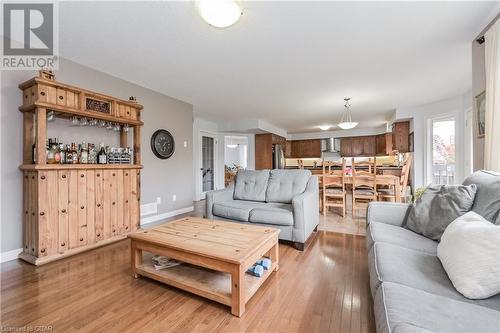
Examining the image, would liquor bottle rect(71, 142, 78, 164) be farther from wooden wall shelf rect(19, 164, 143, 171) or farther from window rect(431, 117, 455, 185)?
window rect(431, 117, 455, 185)

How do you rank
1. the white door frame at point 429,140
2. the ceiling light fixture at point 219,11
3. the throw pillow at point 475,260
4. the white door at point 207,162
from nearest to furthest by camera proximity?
the throw pillow at point 475,260, the ceiling light fixture at point 219,11, the white door frame at point 429,140, the white door at point 207,162

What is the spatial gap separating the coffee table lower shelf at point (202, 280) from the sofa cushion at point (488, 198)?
154cm

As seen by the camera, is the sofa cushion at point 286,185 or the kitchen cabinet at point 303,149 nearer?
the sofa cushion at point 286,185

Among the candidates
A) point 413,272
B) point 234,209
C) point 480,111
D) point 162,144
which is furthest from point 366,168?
point 413,272

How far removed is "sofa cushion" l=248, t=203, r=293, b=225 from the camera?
259 centimetres

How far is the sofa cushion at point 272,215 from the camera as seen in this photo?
8.50ft

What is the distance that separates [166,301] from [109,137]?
8.62 ft

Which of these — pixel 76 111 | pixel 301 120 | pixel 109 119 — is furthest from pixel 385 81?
pixel 76 111

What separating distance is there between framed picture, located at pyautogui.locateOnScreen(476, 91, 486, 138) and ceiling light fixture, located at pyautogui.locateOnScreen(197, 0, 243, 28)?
2.63 m

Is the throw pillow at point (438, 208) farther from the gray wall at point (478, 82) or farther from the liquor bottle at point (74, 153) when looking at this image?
the liquor bottle at point (74, 153)

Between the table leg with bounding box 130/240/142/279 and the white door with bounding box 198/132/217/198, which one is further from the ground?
the white door with bounding box 198/132/217/198

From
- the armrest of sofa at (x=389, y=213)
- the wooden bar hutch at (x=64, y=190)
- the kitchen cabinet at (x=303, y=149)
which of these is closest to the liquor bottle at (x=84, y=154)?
the wooden bar hutch at (x=64, y=190)

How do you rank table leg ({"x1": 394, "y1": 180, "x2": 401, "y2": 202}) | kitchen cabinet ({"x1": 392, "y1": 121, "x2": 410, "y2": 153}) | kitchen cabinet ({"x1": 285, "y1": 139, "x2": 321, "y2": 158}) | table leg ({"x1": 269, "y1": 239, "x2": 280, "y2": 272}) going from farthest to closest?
kitchen cabinet ({"x1": 285, "y1": 139, "x2": 321, "y2": 158})
kitchen cabinet ({"x1": 392, "y1": 121, "x2": 410, "y2": 153})
table leg ({"x1": 394, "y1": 180, "x2": 401, "y2": 202})
table leg ({"x1": 269, "y1": 239, "x2": 280, "y2": 272})

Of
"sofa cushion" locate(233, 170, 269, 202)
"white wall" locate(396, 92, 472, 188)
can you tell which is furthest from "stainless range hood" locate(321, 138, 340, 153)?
"sofa cushion" locate(233, 170, 269, 202)
